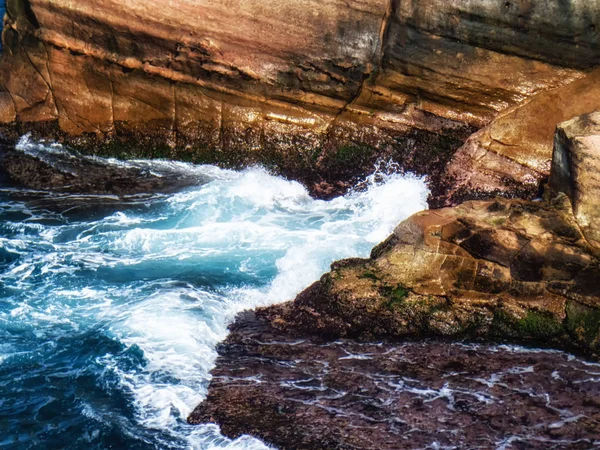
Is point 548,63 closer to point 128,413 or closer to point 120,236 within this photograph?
point 120,236

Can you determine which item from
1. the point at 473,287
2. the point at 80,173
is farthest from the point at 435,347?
the point at 80,173

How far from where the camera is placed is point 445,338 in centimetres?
841

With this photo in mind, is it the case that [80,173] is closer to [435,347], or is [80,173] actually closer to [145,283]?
[145,283]

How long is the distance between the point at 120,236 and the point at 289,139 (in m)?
3.30

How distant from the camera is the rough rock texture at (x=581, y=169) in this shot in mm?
8789

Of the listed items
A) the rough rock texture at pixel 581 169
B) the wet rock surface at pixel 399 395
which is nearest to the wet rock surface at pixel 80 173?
the wet rock surface at pixel 399 395

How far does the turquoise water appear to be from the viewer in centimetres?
753

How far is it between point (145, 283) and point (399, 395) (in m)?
4.00

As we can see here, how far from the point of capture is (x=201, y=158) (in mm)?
13273

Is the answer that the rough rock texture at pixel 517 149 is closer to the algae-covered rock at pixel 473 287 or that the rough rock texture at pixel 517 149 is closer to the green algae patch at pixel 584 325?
the algae-covered rock at pixel 473 287

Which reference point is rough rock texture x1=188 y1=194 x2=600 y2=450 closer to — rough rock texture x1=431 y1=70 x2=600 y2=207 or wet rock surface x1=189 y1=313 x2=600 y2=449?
wet rock surface x1=189 y1=313 x2=600 y2=449

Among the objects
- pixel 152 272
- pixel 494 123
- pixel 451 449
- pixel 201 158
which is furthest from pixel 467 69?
pixel 451 449

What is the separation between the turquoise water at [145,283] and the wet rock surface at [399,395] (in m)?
0.35

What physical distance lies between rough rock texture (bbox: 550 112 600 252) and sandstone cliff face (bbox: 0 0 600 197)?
6.34 feet
